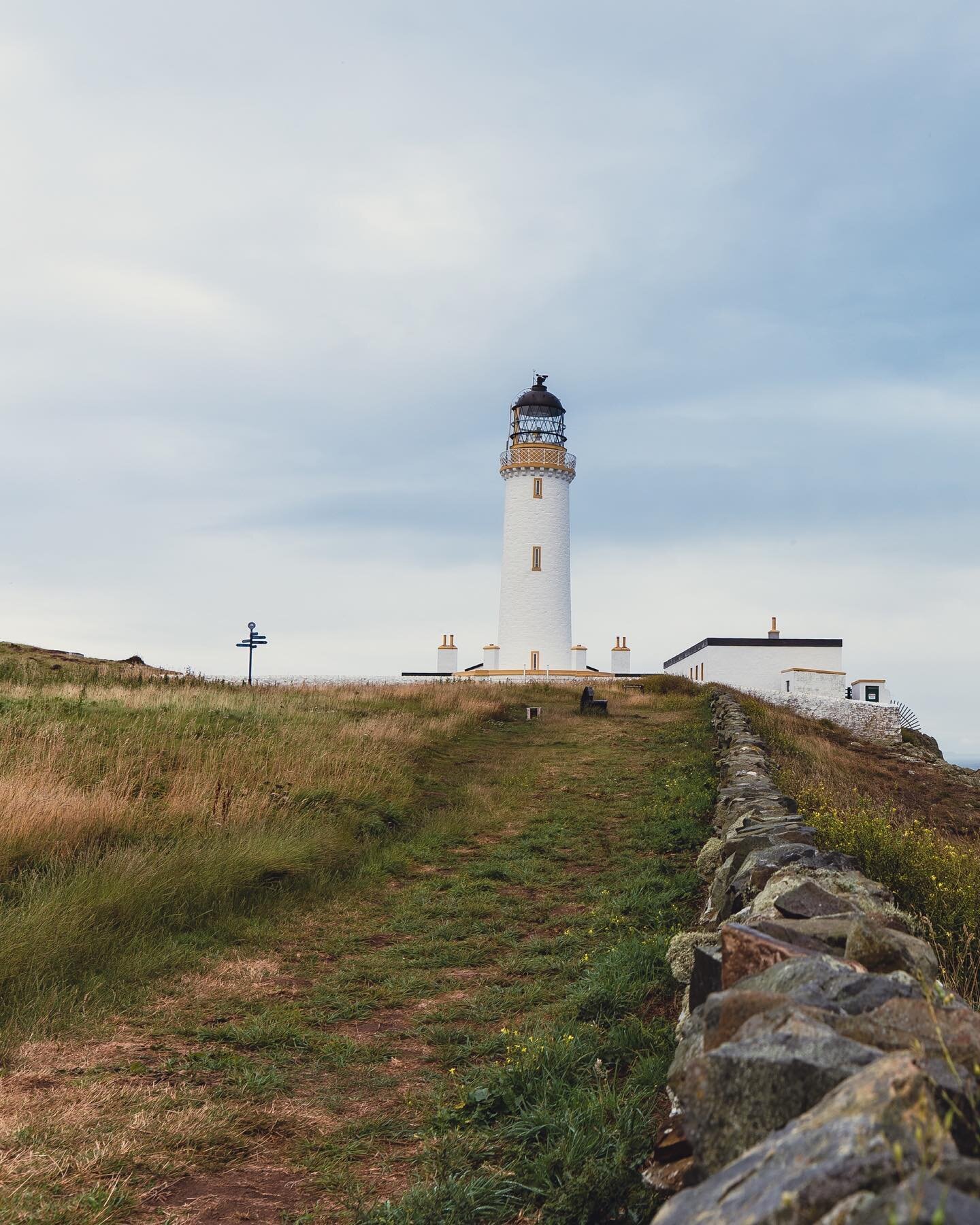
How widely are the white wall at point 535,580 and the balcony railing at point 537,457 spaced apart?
27cm

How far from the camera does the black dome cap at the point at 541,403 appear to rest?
41.4 meters

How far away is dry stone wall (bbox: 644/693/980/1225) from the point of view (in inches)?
60.9

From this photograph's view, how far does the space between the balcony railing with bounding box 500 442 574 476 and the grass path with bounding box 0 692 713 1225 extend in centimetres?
3223

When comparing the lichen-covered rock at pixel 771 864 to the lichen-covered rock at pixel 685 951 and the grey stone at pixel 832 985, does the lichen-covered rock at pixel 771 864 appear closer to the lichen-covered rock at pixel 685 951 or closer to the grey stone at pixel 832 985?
the lichen-covered rock at pixel 685 951

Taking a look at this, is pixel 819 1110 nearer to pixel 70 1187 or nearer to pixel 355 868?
pixel 70 1187

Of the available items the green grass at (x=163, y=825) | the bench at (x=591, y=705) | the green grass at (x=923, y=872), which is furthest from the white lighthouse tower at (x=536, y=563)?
the green grass at (x=923, y=872)

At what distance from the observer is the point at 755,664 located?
4047cm

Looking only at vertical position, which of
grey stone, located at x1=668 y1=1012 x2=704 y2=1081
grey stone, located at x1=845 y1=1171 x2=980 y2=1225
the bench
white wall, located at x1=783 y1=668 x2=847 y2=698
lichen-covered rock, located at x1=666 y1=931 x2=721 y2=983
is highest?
white wall, located at x1=783 y1=668 x2=847 y2=698

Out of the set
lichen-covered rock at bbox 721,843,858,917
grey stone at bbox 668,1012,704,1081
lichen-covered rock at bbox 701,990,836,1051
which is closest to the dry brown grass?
lichen-covered rock at bbox 721,843,858,917

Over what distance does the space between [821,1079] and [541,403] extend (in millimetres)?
40645

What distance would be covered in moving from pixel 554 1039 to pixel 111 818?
494 centimetres

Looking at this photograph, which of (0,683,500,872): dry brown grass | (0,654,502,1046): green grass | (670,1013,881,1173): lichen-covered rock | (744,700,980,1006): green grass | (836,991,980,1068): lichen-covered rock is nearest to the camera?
(670,1013,881,1173): lichen-covered rock

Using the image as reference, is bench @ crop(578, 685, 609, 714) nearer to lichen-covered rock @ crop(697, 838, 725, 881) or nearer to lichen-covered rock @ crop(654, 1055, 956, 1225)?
lichen-covered rock @ crop(697, 838, 725, 881)

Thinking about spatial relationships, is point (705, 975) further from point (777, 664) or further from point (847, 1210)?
point (777, 664)
